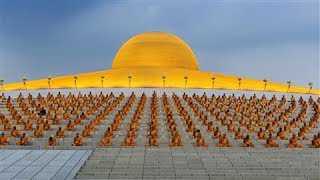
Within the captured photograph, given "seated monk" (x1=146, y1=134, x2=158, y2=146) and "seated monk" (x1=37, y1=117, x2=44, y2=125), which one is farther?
"seated monk" (x1=37, y1=117, x2=44, y2=125)

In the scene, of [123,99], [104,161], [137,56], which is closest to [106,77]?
[137,56]

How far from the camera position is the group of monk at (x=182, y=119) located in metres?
18.8

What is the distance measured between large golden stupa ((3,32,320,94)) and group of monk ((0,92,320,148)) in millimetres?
10648

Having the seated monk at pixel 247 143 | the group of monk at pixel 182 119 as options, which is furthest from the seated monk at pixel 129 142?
the seated monk at pixel 247 143

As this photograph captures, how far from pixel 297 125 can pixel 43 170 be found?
47.4ft

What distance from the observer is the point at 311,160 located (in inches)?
570

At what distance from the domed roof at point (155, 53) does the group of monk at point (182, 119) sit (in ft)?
69.3

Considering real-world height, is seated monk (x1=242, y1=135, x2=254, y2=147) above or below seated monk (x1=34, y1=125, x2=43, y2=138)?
below

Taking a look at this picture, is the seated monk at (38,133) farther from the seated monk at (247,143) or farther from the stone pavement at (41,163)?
the seated monk at (247,143)

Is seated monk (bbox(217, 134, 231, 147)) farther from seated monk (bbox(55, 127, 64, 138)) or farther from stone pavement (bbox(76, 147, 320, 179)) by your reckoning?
seated monk (bbox(55, 127, 64, 138))

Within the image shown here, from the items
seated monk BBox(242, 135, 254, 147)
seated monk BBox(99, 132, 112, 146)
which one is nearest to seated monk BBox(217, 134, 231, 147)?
seated monk BBox(242, 135, 254, 147)

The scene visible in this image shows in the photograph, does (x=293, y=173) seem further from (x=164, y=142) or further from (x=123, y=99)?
(x=123, y=99)

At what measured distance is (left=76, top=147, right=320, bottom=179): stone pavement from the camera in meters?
11.7

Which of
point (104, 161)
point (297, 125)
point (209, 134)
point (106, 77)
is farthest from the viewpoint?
point (106, 77)
